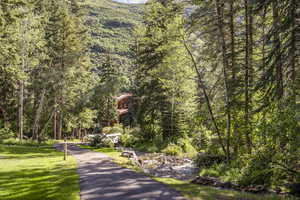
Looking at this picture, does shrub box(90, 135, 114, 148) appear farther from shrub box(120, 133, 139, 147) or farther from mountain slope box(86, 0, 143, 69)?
mountain slope box(86, 0, 143, 69)

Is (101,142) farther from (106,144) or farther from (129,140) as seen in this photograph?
(129,140)

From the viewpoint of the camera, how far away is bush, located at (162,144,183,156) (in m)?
19.9

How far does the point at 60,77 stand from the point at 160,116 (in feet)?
36.4

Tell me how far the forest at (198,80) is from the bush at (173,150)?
0.08m

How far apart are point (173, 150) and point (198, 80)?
345 inches

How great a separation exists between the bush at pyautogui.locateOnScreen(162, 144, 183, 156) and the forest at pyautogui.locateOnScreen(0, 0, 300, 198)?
8 centimetres

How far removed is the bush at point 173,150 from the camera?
1994cm

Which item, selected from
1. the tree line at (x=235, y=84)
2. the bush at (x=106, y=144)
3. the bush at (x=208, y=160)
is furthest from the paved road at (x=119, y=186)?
the bush at (x=106, y=144)

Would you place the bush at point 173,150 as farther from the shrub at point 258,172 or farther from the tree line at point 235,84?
the shrub at point 258,172

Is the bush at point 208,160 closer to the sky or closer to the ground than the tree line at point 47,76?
closer to the ground

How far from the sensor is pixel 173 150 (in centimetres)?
1998

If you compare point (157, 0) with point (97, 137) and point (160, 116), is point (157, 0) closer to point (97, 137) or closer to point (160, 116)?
point (160, 116)

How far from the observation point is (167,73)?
72.1 ft

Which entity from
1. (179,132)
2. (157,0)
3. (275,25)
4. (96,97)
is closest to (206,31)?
(275,25)
